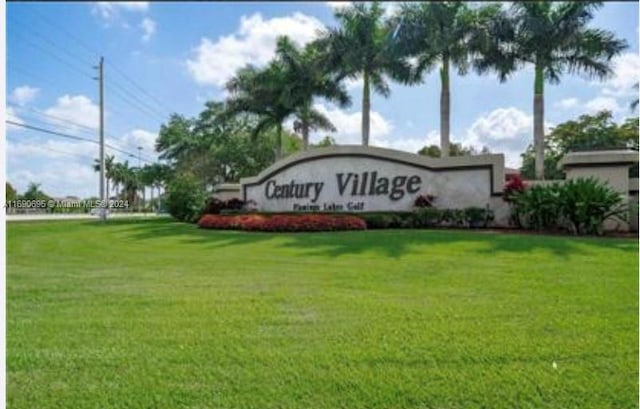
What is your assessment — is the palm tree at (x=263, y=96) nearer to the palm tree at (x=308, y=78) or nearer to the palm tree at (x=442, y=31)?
the palm tree at (x=308, y=78)

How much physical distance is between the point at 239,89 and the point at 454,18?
1138 cm

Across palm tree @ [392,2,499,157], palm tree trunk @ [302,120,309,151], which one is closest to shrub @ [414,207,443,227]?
palm tree @ [392,2,499,157]

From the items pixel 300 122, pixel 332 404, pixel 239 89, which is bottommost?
pixel 332 404

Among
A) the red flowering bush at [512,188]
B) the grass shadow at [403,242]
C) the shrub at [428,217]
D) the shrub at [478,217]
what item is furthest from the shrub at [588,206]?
the shrub at [428,217]

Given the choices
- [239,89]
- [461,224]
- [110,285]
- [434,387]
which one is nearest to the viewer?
[434,387]

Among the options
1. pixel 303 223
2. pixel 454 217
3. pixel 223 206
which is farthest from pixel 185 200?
pixel 454 217

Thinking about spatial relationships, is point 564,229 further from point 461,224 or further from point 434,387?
point 434,387

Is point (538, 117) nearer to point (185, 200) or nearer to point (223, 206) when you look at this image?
point (223, 206)

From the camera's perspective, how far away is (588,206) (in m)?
12.5

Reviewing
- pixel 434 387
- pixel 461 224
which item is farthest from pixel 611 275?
pixel 461 224

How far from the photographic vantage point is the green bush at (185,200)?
73.4ft

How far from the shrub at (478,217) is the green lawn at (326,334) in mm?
7101

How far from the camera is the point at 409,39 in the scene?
788 inches

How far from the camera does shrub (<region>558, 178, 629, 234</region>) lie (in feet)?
41.0
